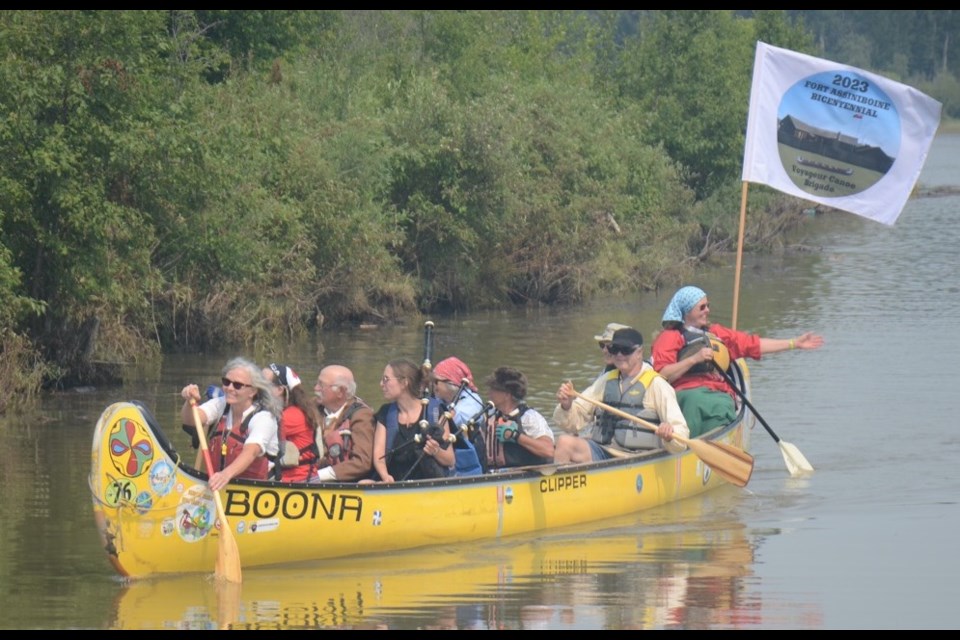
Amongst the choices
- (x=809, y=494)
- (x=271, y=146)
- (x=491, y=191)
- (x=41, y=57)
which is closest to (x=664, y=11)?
(x=491, y=191)

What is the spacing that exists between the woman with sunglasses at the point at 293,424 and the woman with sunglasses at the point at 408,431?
55 centimetres

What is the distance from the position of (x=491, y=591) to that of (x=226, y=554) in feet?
5.60

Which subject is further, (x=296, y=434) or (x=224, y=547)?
(x=296, y=434)

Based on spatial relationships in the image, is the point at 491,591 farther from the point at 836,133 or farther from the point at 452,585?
the point at 836,133

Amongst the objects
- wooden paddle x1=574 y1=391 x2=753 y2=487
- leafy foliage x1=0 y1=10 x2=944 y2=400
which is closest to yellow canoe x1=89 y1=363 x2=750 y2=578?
wooden paddle x1=574 y1=391 x2=753 y2=487

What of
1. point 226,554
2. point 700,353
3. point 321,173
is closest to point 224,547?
point 226,554

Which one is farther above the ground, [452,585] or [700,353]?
[700,353]

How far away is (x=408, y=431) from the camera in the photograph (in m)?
11.6

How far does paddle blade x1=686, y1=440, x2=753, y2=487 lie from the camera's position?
13.4 meters

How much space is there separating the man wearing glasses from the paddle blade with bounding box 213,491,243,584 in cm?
317

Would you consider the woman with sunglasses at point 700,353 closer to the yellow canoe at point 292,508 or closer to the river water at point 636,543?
the river water at point 636,543

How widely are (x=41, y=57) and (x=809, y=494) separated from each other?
9.10m

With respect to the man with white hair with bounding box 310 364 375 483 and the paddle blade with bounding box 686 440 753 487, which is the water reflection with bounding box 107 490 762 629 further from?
the paddle blade with bounding box 686 440 753 487

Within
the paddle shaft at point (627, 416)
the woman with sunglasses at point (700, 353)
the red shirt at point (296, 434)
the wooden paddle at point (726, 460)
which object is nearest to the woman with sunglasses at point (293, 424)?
the red shirt at point (296, 434)
